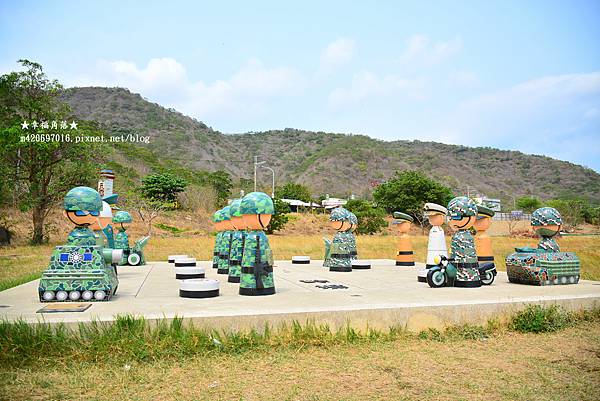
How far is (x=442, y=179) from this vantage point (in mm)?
80500

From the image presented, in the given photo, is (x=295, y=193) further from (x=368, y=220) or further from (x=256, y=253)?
(x=256, y=253)

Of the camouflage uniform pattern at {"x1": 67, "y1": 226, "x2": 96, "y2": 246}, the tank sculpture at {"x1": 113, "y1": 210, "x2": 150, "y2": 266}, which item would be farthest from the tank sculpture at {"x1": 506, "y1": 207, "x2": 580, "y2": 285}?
the tank sculpture at {"x1": 113, "y1": 210, "x2": 150, "y2": 266}

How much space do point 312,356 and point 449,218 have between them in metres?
5.23

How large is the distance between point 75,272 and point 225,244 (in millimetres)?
4839

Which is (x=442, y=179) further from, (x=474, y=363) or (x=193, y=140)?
(x=474, y=363)

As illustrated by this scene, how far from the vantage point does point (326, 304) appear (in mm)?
6863

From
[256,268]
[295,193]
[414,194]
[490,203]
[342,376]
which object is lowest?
[342,376]

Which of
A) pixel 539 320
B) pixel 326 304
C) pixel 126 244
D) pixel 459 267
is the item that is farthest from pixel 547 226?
pixel 126 244

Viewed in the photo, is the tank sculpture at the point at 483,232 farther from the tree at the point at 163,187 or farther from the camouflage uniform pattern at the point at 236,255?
the tree at the point at 163,187

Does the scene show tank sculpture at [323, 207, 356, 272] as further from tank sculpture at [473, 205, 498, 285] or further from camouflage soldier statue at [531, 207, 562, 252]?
camouflage soldier statue at [531, 207, 562, 252]

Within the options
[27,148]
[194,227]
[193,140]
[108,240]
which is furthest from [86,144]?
[193,140]

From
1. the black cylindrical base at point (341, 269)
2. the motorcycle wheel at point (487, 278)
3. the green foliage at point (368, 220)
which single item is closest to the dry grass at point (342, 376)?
the motorcycle wheel at point (487, 278)

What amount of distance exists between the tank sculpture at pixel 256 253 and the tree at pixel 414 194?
116 feet

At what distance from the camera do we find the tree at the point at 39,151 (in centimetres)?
2239
